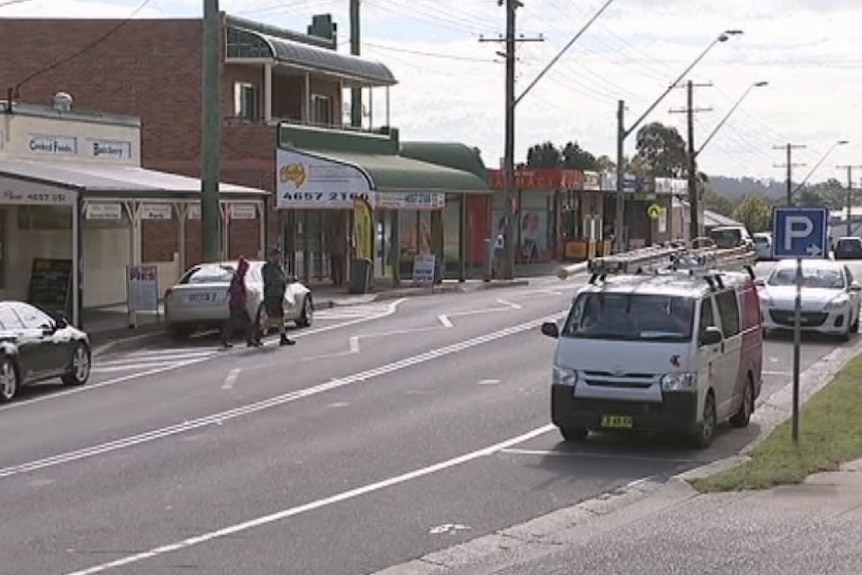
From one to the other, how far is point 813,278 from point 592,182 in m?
47.6

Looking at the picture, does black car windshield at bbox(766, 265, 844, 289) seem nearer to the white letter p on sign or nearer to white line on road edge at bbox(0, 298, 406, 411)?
white line on road edge at bbox(0, 298, 406, 411)

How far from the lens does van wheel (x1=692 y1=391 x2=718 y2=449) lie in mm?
16906

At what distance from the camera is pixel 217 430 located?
1842 centimetres

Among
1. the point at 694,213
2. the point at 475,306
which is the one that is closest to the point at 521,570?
the point at 475,306

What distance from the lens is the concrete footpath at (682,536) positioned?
10.6m

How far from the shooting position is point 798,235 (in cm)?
1608

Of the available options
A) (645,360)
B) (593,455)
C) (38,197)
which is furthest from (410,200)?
(593,455)

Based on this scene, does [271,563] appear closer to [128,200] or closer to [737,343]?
[737,343]

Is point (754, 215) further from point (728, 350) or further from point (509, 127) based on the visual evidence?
point (728, 350)

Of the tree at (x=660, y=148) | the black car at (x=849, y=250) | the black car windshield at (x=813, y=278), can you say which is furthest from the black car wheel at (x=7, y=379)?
the tree at (x=660, y=148)

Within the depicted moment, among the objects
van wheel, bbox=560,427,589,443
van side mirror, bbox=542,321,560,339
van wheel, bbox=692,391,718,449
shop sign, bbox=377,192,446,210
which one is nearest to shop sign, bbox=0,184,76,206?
van side mirror, bbox=542,321,560,339

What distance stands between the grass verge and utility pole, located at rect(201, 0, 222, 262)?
55.8 feet

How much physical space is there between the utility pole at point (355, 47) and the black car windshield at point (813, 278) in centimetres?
2668

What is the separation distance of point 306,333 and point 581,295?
1520cm
